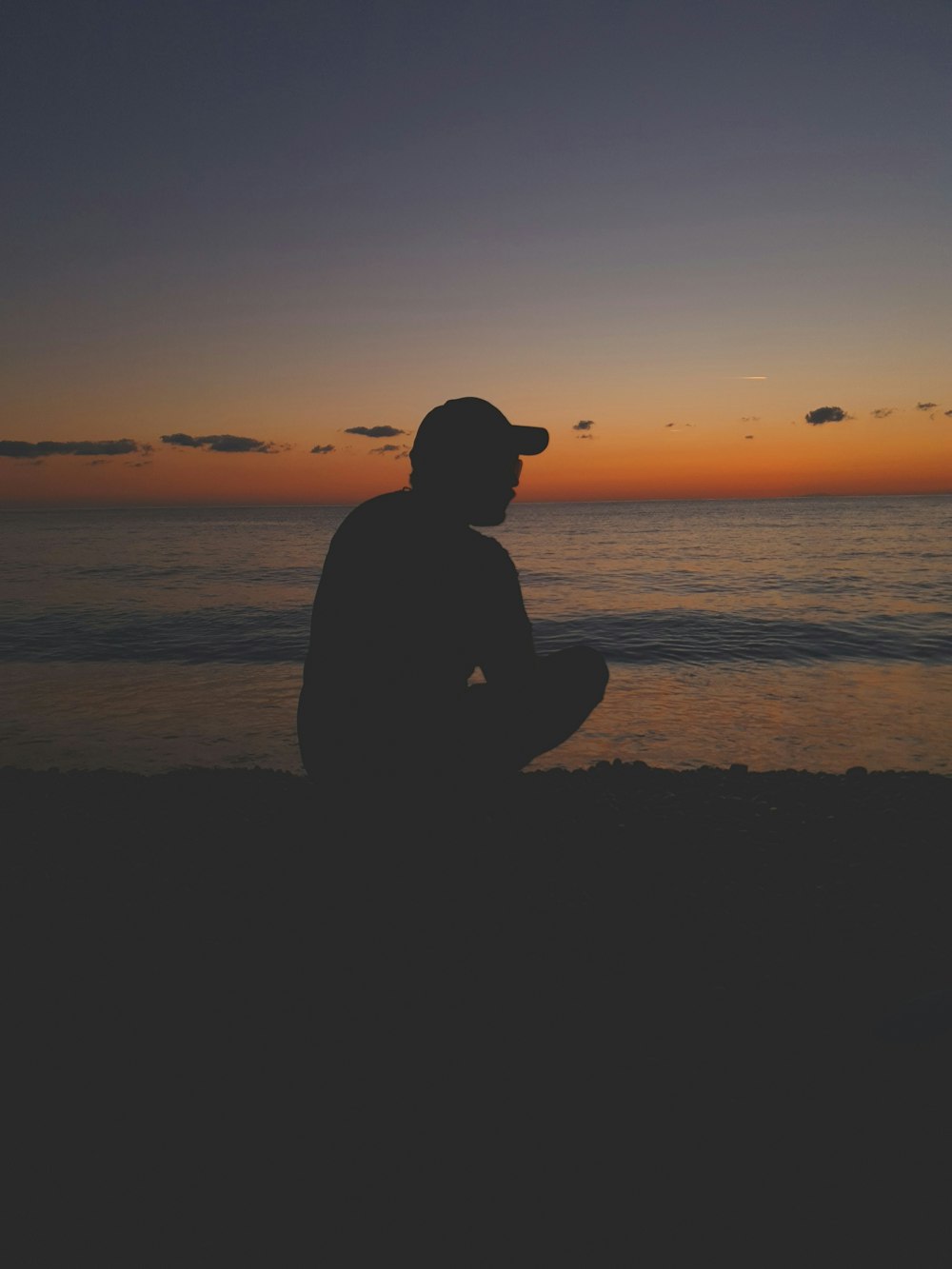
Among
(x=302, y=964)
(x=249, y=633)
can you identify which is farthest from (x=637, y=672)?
(x=302, y=964)

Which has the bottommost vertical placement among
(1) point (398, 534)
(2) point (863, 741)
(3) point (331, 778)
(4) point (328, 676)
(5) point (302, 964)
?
(2) point (863, 741)

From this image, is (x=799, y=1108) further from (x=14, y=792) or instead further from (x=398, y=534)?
(x=14, y=792)

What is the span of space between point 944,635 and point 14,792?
2234 centimetres

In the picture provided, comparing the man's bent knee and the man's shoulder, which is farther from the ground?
the man's shoulder

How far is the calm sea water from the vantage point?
1140 cm

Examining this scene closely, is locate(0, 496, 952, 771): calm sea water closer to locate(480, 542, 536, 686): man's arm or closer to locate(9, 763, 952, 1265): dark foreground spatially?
locate(480, 542, 536, 686): man's arm

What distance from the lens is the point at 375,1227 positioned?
252 centimetres

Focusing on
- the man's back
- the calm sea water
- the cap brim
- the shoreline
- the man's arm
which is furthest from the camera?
the calm sea water

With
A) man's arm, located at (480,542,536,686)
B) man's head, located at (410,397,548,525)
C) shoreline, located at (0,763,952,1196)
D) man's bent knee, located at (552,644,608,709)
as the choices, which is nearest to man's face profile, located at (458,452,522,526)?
man's head, located at (410,397,548,525)

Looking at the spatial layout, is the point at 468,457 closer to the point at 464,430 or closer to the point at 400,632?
the point at 464,430

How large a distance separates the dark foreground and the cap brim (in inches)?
53.8

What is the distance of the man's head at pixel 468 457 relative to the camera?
267cm

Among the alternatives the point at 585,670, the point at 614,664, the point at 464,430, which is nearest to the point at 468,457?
the point at 464,430

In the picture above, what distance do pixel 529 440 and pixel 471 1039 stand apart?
2.79 m
